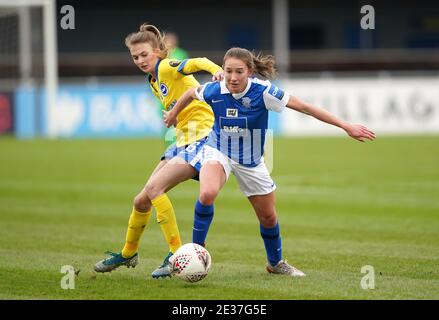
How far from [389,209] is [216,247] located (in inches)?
143

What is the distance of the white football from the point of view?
738 centimetres

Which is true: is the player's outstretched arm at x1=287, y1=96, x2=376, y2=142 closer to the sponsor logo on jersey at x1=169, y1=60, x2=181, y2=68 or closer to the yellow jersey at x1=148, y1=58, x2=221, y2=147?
the yellow jersey at x1=148, y1=58, x2=221, y2=147

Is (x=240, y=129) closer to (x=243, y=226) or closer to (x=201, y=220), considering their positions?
(x=201, y=220)

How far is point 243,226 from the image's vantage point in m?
11.4

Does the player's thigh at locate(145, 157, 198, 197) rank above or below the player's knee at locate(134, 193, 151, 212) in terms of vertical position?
above

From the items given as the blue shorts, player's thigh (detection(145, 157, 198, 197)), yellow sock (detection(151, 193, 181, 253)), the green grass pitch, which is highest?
the blue shorts

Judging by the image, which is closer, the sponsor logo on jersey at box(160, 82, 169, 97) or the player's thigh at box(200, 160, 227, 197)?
the player's thigh at box(200, 160, 227, 197)

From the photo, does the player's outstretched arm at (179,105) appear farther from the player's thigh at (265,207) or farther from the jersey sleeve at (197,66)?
the player's thigh at (265,207)

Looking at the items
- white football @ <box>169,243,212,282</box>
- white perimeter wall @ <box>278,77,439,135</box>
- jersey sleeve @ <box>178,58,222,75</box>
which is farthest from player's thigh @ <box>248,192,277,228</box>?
white perimeter wall @ <box>278,77,439,135</box>

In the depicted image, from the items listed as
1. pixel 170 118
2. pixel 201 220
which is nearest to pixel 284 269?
pixel 201 220

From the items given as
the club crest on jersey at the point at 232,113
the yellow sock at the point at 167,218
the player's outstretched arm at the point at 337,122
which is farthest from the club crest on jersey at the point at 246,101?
the yellow sock at the point at 167,218

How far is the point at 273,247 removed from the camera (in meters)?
8.00
